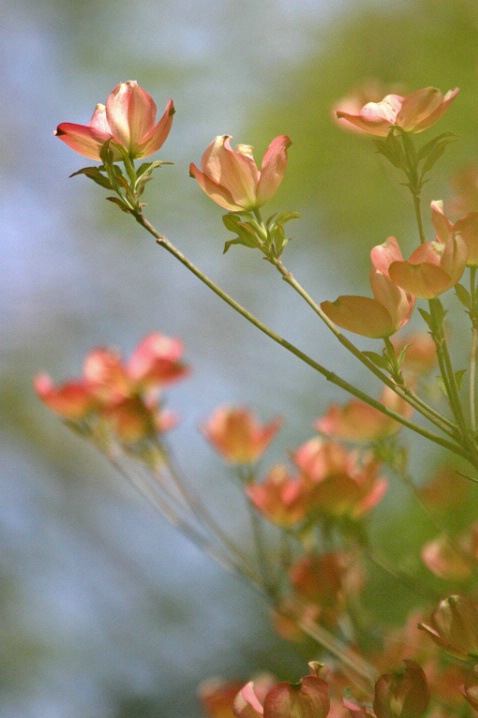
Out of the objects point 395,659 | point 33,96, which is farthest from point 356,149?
point 395,659

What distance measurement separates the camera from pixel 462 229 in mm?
442

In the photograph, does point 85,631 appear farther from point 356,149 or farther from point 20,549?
point 356,149

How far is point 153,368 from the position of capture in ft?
3.02

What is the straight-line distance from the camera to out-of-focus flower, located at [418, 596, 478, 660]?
16.5 inches

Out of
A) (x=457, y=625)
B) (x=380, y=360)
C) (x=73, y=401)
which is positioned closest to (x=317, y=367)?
(x=380, y=360)

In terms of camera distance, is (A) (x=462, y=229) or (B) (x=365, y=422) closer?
(A) (x=462, y=229)

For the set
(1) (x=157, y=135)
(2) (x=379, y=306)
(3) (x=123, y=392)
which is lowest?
(3) (x=123, y=392)

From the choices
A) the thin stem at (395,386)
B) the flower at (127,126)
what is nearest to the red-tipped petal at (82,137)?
the flower at (127,126)

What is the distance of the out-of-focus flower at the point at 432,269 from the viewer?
43cm

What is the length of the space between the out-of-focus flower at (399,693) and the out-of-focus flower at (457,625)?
2cm

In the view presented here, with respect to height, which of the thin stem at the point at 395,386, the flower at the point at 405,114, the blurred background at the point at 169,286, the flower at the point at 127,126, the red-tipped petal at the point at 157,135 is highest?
the flower at the point at 127,126

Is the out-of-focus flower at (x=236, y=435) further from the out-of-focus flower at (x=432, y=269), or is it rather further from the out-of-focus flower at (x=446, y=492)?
the out-of-focus flower at (x=432, y=269)

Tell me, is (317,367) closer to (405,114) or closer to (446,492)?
(405,114)

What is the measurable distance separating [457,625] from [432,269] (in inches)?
7.2
